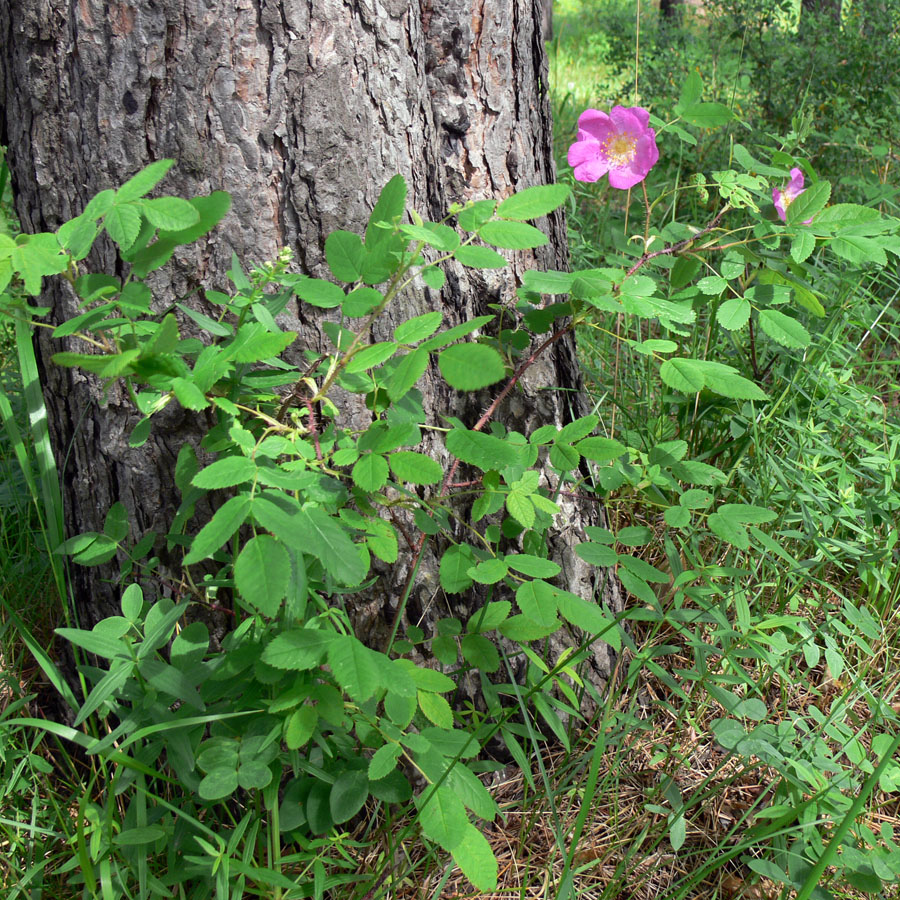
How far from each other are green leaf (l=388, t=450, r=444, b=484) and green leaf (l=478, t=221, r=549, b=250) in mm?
348

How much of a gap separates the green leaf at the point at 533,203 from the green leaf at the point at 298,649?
677mm

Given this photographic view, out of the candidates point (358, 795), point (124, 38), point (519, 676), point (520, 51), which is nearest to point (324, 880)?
point (358, 795)

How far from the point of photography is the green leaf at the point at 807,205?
55.1 inches

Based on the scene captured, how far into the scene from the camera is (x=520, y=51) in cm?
157

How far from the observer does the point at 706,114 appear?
144 cm

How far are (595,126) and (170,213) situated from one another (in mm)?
1012

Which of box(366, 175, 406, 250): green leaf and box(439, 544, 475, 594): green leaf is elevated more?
box(366, 175, 406, 250): green leaf

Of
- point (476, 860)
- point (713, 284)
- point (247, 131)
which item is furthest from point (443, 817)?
point (247, 131)

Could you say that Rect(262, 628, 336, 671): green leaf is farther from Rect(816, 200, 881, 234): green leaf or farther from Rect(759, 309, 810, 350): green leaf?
Rect(816, 200, 881, 234): green leaf

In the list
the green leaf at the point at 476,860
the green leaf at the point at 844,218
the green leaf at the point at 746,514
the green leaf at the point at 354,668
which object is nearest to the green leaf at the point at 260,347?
the green leaf at the point at 354,668

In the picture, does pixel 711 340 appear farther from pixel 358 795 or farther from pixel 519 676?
pixel 358 795

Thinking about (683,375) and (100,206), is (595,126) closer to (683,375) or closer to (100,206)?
(683,375)

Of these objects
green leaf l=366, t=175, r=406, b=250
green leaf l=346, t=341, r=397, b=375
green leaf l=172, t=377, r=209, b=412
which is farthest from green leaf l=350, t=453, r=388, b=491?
green leaf l=366, t=175, r=406, b=250

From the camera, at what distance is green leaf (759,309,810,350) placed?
4.58 feet
